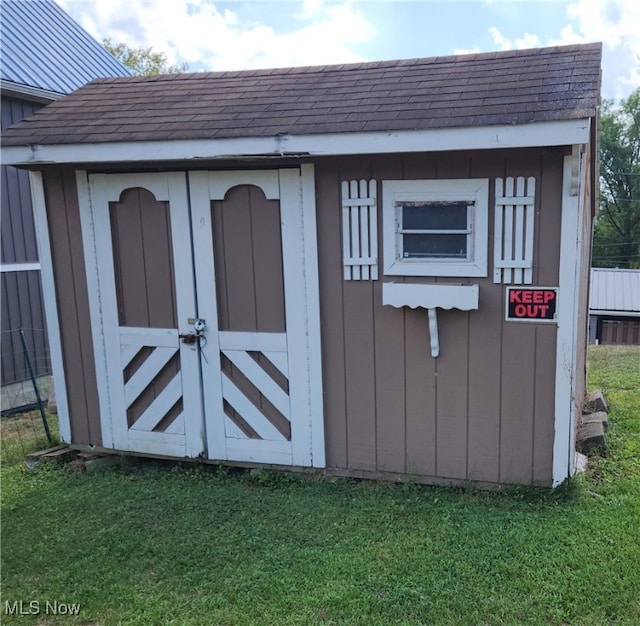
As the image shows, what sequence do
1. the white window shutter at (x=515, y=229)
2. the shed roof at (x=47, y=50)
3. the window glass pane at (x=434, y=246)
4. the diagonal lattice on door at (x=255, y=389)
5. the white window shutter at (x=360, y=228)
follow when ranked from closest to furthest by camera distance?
the white window shutter at (x=515, y=229) → the window glass pane at (x=434, y=246) → the white window shutter at (x=360, y=228) → the diagonal lattice on door at (x=255, y=389) → the shed roof at (x=47, y=50)

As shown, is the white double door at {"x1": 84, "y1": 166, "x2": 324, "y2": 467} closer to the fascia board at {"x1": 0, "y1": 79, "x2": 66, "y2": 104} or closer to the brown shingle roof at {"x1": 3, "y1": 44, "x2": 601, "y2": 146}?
the brown shingle roof at {"x1": 3, "y1": 44, "x2": 601, "y2": 146}

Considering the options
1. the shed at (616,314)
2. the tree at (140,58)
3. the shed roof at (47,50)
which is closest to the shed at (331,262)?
the shed roof at (47,50)

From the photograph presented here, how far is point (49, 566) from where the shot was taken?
3.42 metres

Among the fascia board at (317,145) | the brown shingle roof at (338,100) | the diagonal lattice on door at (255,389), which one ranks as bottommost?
the diagonal lattice on door at (255,389)

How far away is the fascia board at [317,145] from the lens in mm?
3342

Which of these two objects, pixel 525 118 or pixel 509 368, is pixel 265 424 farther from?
pixel 525 118

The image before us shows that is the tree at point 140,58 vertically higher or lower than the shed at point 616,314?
higher

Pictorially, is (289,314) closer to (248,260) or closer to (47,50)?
(248,260)

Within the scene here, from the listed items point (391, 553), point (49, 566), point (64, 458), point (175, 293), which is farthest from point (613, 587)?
point (64, 458)

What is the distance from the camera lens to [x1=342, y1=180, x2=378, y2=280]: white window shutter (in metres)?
3.96

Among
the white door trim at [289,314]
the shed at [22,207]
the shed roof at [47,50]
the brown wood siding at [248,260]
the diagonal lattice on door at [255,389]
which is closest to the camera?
the white door trim at [289,314]

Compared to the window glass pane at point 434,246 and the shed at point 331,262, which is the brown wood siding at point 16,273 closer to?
the shed at point 331,262

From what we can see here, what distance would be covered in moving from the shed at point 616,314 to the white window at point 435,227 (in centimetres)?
2458

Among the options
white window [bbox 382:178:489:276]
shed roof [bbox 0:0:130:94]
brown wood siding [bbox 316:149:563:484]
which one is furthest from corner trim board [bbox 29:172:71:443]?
→ shed roof [bbox 0:0:130:94]
